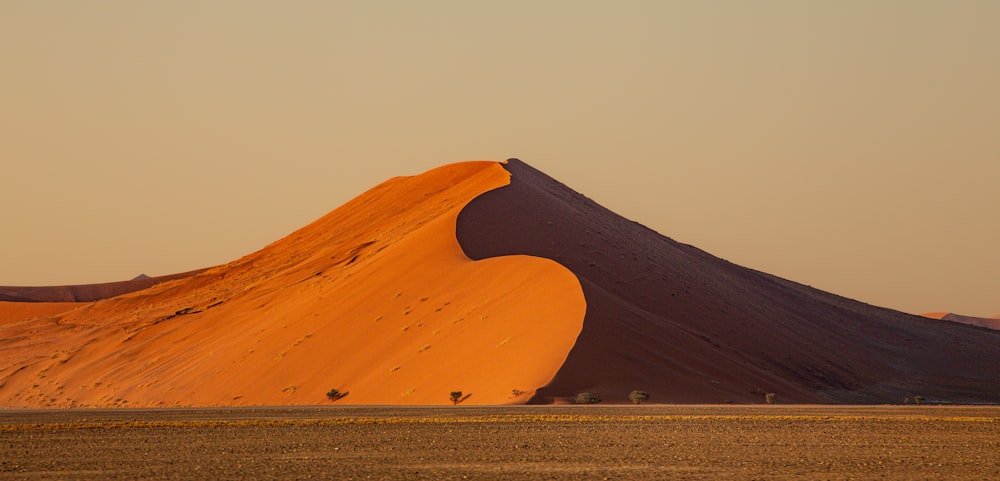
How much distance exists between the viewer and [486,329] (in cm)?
4881

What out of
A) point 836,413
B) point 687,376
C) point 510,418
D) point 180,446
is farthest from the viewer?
point 687,376

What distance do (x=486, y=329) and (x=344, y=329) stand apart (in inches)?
400

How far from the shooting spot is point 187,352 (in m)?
66.1

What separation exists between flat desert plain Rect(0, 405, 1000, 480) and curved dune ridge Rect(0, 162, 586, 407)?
34.1ft

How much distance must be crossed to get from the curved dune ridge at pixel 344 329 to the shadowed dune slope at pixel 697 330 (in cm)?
176

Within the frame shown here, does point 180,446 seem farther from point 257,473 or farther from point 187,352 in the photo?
point 187,352

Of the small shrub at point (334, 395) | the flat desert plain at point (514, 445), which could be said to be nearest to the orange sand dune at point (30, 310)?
the small shrub at point (334, 395)

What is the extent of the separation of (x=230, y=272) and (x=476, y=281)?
140 ft

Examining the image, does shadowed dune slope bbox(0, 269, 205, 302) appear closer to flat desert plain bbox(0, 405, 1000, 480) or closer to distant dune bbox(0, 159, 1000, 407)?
distant dune bbox(0, 159, 1000, 407)

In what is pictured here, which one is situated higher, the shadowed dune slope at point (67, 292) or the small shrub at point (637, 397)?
the shadowed dune slope at point (67, 292)

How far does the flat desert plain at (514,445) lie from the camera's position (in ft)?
63.2

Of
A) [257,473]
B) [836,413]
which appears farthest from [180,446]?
[836,413]

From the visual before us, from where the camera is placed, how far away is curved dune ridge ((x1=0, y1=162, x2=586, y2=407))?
152ft

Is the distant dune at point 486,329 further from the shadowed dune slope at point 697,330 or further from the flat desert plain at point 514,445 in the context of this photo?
the flat desert plain at point 514,445
